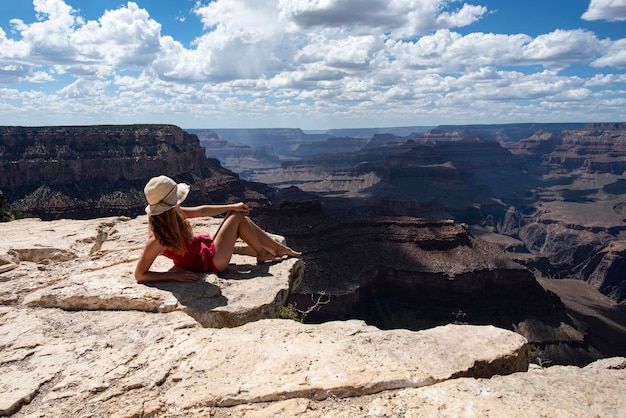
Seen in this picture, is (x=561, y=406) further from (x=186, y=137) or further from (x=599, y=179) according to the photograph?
(x=599, y=179)

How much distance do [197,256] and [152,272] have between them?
0.61 meters

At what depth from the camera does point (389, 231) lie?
4553 cm

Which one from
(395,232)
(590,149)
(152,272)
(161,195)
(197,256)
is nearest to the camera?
(161,195)

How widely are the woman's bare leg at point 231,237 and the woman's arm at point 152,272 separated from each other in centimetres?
49

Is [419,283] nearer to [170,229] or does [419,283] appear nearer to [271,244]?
[271,244]

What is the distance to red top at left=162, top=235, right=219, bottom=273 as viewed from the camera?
5.75 meters

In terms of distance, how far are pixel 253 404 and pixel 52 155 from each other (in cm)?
6815

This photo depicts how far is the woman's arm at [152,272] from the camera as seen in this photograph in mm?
5258

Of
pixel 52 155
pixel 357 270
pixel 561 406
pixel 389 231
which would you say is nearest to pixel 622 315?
pixel 389 231

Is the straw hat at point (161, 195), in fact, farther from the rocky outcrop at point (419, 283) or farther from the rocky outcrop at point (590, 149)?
the rocky outcrop at point (590, 149)

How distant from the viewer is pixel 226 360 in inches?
146

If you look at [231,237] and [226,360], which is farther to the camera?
[231,237]

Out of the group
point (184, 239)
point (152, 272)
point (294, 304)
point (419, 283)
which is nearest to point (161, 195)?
point (184, 239)

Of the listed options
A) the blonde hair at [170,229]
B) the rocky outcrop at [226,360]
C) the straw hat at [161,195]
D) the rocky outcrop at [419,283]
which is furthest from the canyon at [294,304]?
the straw hat at [161,195]
